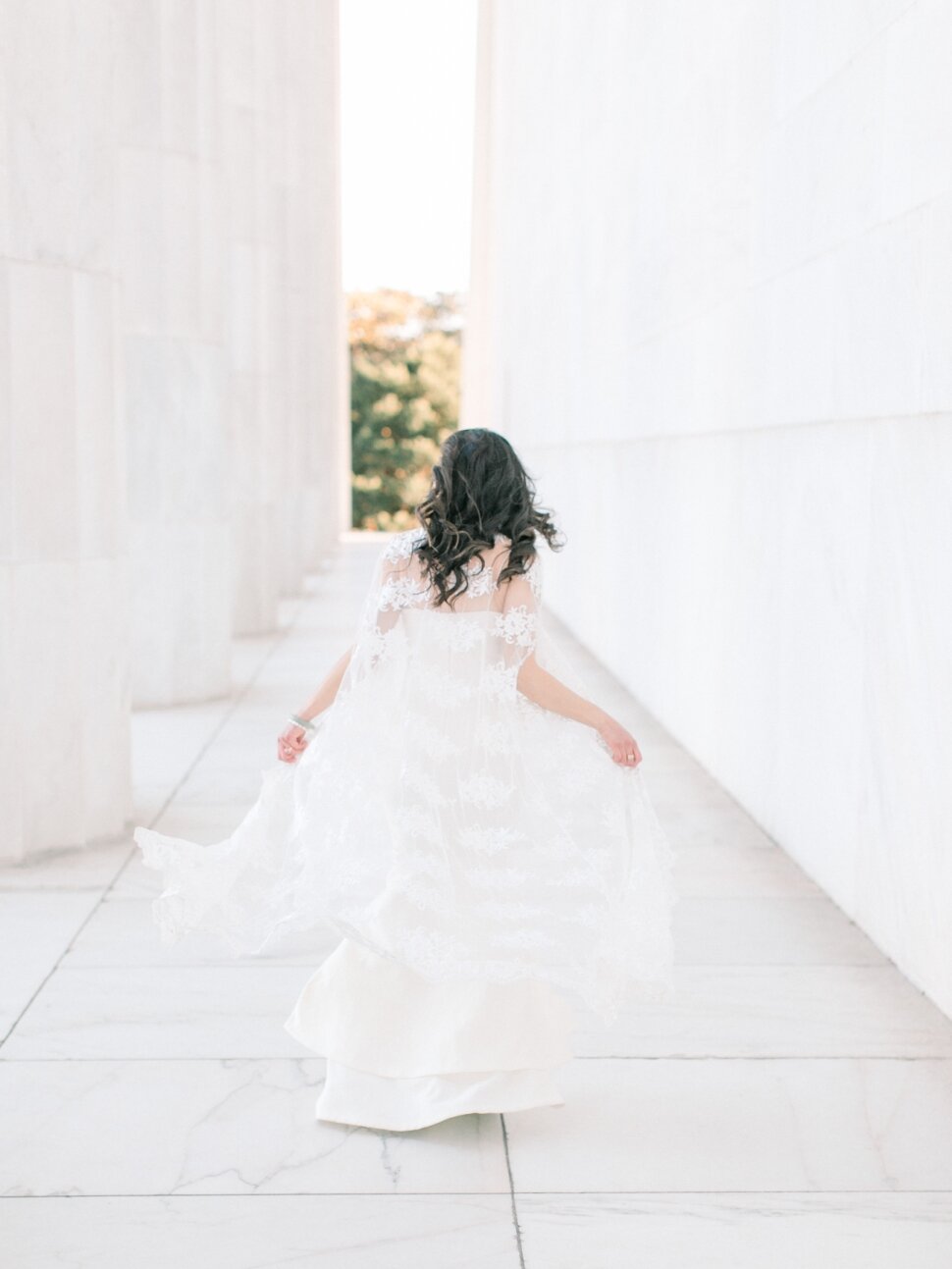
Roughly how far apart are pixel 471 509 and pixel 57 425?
3726 millimetres

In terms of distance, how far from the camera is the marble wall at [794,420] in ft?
19.7

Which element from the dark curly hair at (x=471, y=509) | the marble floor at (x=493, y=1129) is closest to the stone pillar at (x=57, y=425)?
the marble floor at (x=493, y=1129)

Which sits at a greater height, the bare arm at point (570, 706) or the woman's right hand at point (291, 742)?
the bare arm at point (570, 706)

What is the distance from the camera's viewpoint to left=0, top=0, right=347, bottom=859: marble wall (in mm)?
7363

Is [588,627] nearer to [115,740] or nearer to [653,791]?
[653,791]

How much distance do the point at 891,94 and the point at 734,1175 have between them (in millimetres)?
4572

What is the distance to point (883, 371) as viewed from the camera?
21.3ft

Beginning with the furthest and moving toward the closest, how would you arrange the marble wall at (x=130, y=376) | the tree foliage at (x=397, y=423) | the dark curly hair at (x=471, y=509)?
the tree foliage at (x=397, y=423) → the marble wall at (x=130, y=376) → the dark curly hair at (x=471, y=509)

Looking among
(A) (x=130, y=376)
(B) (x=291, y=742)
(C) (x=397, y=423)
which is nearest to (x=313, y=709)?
(B) (x=291, y=742)

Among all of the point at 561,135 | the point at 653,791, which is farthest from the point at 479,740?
the point at 561,135

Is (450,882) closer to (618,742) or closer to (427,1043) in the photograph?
(427,1043)

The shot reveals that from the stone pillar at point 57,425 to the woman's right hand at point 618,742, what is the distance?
3.78m

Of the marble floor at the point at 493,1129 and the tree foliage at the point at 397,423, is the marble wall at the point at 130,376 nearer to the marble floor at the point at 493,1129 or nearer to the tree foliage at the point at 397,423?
the marble floor at the point at 493,1129

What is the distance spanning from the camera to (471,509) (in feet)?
14.9
